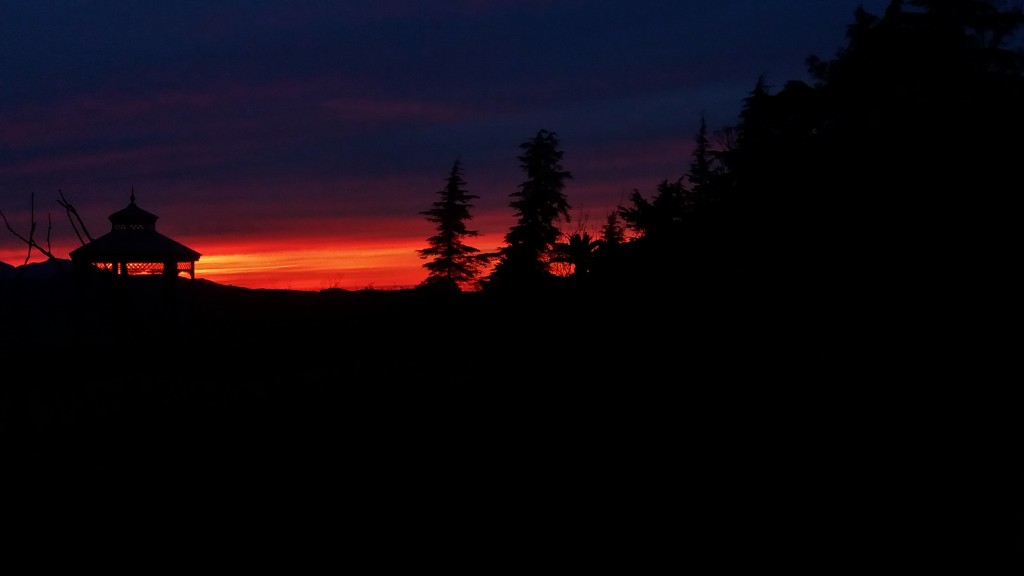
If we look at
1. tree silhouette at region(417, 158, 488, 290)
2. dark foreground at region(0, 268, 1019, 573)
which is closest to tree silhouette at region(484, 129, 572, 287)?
tree silhouette at region(417, 158, 488, 290)

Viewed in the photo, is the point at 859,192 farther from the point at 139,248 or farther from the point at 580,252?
the point at 139,248

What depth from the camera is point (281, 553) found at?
260 inches

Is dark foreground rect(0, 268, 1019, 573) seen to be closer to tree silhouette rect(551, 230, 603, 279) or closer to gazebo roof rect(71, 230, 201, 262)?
tree silhouette rect(551, 230, 603, 279)

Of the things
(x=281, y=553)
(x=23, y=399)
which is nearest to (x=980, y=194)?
(x=281, y=553)

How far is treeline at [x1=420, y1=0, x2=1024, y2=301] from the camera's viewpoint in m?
6.56

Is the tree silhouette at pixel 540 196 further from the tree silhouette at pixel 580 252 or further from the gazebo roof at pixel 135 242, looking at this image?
the tree silhouette at pixel 580 252

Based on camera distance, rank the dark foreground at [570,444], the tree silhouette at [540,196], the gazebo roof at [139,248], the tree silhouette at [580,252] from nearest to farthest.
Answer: the dark foreground at [570,444] < the tree silhouette at [580,252] < the gazebo roof at [139,248] < the tree silhouette at [540,196]

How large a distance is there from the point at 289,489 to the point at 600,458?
3092 millimetres

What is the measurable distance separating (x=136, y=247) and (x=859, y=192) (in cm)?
2126

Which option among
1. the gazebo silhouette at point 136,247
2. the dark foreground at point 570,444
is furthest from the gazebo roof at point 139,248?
the dark foreground at point 570,444

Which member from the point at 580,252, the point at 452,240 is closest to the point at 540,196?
the point at 452,240

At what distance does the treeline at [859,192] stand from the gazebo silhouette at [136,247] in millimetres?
16695

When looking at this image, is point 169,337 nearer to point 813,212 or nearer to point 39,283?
point 813,212

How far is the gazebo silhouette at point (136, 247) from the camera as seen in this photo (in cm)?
2292
